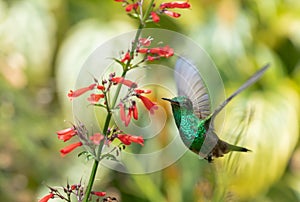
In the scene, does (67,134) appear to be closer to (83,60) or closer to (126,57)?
(126,57)

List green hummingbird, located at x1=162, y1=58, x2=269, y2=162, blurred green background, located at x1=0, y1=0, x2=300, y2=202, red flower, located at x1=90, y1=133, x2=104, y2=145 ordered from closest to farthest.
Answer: red flower, located at x1=90, y1=133, x2=104, y2=145 → green hummingbird, located at x1=162, y1=58, x2=269, y2=162 → blurred green background, located at x1=0, y1=0, x2=300, y2=202

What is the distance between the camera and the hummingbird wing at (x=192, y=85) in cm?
86

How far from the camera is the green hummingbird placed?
851mm

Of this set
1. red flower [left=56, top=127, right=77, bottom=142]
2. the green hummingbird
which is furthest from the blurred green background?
red flower [left=56, top=127, right=77, bottom=142]

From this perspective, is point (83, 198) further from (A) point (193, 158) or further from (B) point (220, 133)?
(A) point (193, 158)

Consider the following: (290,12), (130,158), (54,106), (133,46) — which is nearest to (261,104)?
(290,12)

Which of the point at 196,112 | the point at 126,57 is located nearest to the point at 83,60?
the point at 196,112

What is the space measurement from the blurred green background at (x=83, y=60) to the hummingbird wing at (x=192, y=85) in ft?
4.30

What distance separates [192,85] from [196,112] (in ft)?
0.16

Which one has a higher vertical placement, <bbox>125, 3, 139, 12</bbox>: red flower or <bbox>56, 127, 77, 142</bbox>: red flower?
<bbox>125, 3, 139, 12</bbox>: red flower

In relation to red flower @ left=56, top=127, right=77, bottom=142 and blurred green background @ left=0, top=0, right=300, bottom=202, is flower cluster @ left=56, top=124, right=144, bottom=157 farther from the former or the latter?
blurred green background @ left=0, top=0, right=300, bottom=202

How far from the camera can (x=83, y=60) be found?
2803mm

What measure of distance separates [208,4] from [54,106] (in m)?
0.86

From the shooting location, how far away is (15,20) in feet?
9.74
